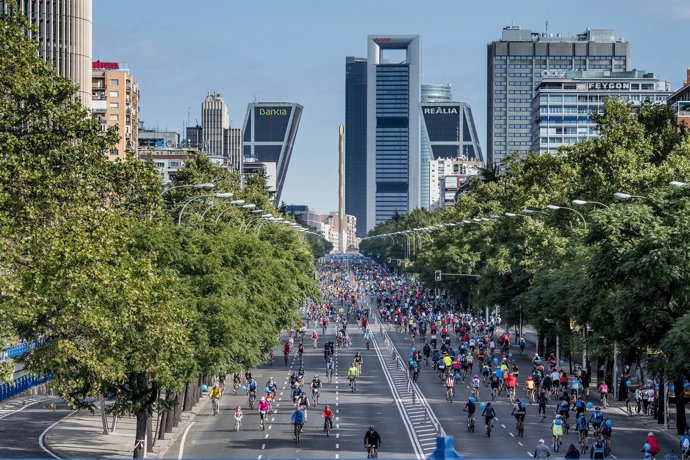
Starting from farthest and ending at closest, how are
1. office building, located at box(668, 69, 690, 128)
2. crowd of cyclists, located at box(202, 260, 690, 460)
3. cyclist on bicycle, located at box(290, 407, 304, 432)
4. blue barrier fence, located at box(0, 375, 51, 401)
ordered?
office building, located at box(668, 69, 690, 128), blue barrier fence, located at box(0, 375, 51, 401), cyclist on bicycle, located at box(290, 407, 304, 432), crowd of cyclists, located at box(202, 260, 690, 460)

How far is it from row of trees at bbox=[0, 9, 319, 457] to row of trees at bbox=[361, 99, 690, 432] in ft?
47.0

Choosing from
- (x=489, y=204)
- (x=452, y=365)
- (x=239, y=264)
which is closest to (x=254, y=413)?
(x=239, y=264)

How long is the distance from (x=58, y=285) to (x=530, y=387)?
3638cm

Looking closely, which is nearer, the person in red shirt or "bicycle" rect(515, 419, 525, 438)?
the person in red shirt

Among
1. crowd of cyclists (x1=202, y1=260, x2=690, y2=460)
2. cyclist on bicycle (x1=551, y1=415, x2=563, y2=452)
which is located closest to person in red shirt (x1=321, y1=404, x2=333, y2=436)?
crowd of cyclists (x1=202, y1=260, x2=690, y2=460)

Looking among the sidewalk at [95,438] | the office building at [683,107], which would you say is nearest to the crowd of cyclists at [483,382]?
the sidewalk at [95,438]

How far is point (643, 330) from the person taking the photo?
49062 mm

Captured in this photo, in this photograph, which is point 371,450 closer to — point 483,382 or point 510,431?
point 510,431

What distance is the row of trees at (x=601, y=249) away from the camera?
46500 mm

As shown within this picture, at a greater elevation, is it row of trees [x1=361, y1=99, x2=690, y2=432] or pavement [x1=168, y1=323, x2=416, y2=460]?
row of trees [x1=361, y1=99, x2=690, y2=432]

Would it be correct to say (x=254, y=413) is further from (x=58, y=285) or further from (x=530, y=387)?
(x=58, y=285)

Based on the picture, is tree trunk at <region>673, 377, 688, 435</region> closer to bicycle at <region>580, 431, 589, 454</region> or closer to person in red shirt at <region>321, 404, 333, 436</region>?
bicycle at <region>580, 431, 589, 454</region>

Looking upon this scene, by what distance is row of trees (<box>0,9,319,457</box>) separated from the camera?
34656 millimetres

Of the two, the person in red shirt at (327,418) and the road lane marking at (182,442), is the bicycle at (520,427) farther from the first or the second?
the road lane marking at (182,442)
